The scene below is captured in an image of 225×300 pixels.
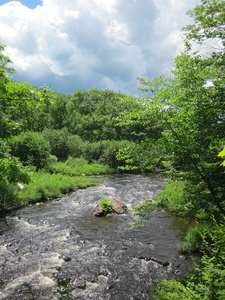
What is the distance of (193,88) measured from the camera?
6574 millimetres

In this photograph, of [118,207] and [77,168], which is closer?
[118,207]

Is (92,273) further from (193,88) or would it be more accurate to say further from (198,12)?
(198,12)

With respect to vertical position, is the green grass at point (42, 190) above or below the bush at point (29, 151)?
below

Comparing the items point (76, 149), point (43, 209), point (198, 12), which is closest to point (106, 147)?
point (76, 149)

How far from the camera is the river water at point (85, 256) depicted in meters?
6.86

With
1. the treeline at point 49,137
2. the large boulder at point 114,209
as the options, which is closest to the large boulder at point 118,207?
the large boulder at point 114,209

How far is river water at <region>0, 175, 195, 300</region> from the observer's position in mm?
→ 6864

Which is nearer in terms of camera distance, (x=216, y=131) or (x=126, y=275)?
(x=216, y=131)

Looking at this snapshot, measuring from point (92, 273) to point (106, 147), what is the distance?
42297 mm

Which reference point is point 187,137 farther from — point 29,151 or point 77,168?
point 77,168

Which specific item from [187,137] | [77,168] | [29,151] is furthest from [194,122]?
[77,168]

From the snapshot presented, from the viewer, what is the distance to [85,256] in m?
9.01

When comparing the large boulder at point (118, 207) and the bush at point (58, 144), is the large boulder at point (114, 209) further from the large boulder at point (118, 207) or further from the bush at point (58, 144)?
the bush at point (58, 144)

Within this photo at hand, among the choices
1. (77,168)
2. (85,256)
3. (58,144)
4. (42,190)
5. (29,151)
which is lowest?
(85,256)
